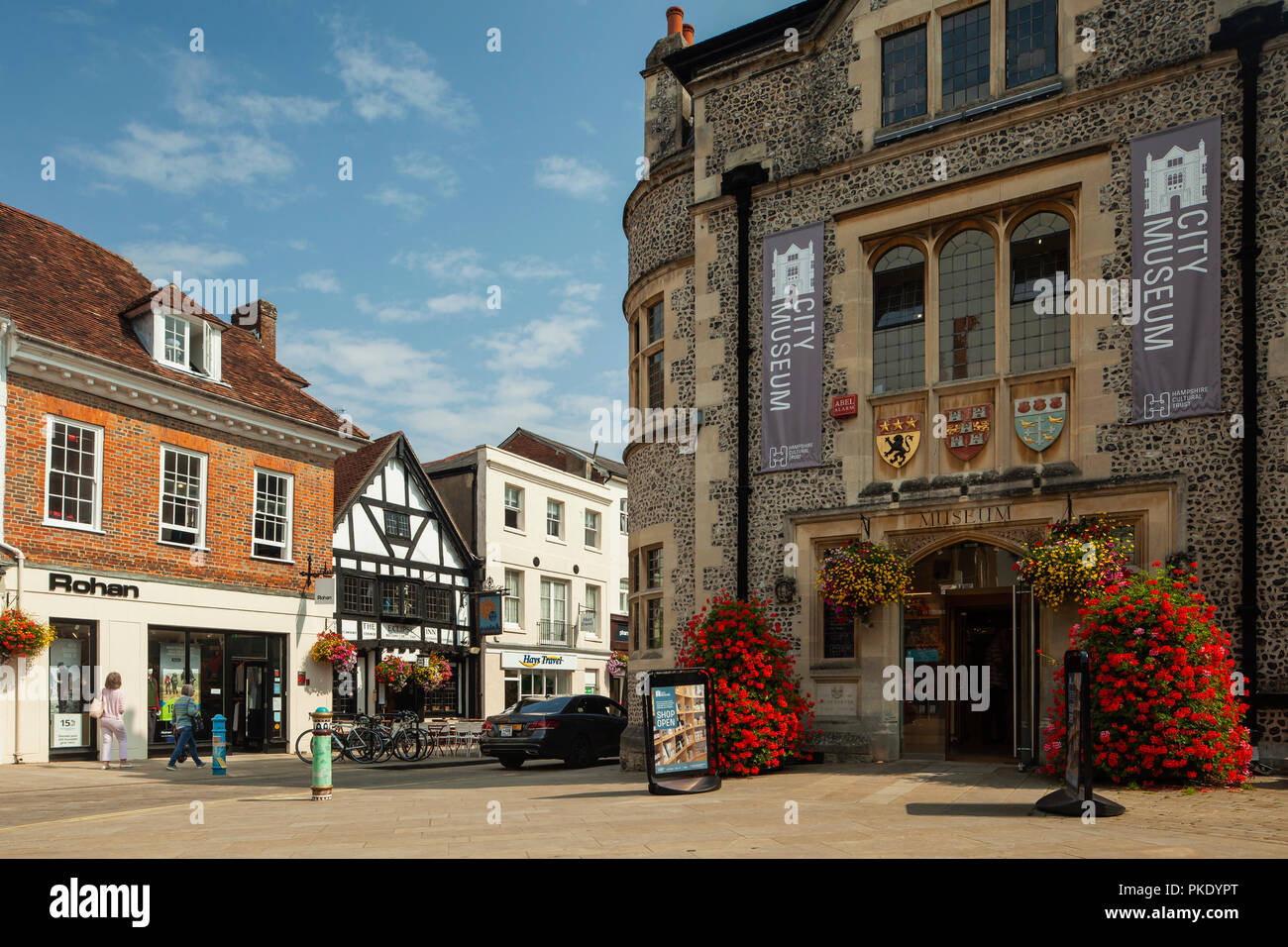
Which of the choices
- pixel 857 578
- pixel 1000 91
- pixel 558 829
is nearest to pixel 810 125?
pixel 1000 91

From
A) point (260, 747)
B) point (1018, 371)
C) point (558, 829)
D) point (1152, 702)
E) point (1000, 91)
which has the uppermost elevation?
point (1000, 91)

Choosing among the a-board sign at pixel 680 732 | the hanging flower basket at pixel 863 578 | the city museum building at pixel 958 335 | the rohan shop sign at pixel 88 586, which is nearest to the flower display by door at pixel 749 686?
the city museum building at pixel 958 335

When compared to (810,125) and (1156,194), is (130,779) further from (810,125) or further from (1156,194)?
(1156,194)

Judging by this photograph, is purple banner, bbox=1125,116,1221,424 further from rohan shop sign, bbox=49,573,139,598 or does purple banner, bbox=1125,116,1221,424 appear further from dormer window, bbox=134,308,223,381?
dormer window, bbox=134,308,223,381

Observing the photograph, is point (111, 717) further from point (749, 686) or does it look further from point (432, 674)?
point (432, 674)

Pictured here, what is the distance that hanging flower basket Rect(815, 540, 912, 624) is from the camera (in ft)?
49.0

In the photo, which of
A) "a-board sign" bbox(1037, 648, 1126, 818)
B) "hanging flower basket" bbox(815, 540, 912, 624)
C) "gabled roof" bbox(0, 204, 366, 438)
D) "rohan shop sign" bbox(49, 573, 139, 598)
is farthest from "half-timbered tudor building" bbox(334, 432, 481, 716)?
"a-board sign" bbox(1037, 648, 1126, 818)

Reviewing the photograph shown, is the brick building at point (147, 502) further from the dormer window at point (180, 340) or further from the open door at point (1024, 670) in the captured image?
the open door at point (1024, 670)

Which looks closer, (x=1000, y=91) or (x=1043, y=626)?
(x=1043, y=626)

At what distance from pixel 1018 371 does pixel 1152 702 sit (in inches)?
195

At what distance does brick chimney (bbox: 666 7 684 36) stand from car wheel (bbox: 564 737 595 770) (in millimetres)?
13228

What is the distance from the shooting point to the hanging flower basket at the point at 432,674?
33.3 m

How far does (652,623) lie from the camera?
18.8 metres

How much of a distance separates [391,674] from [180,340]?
1229 cm
